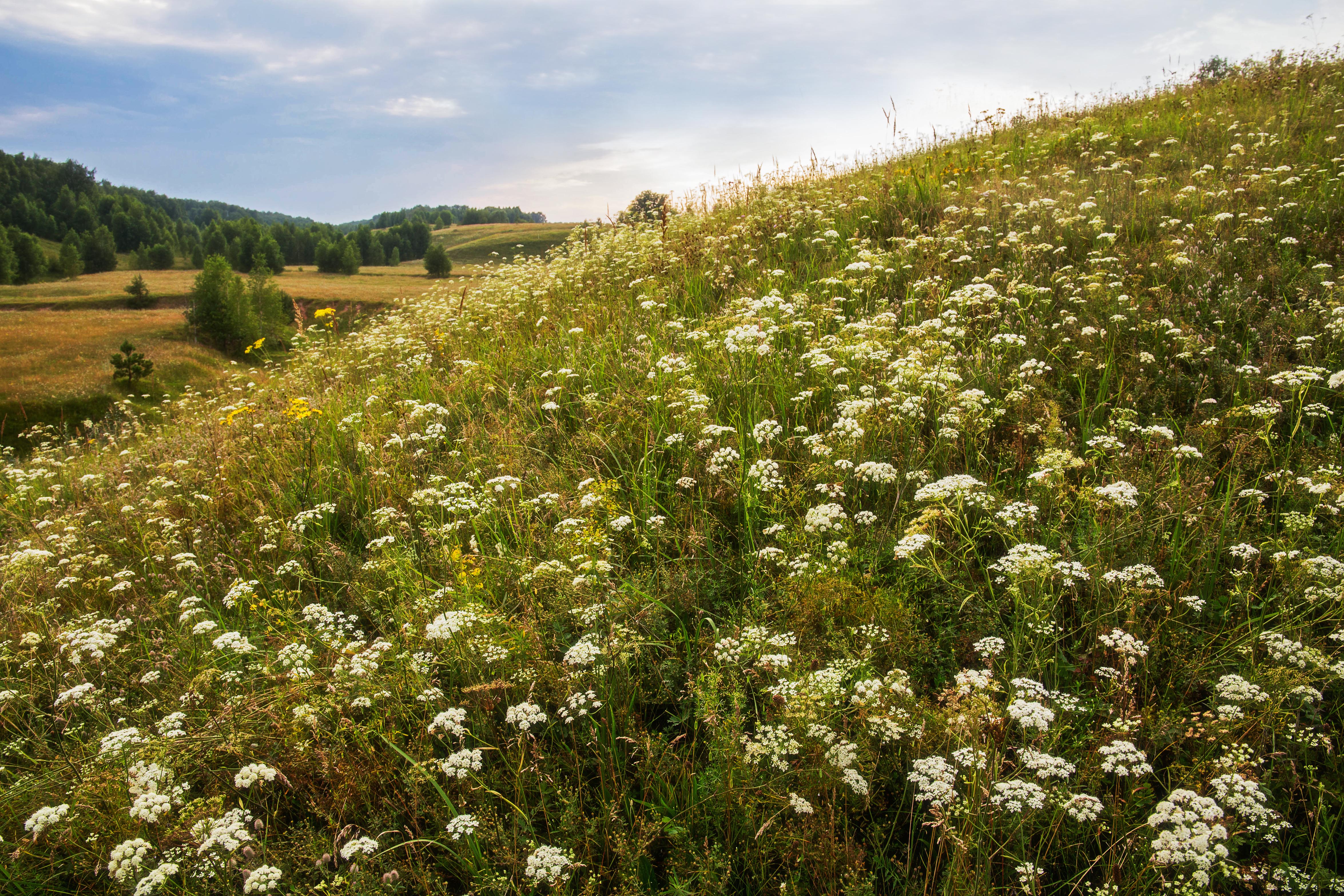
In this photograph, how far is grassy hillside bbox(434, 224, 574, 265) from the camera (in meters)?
96.3

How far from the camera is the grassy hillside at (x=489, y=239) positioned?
96.3 m

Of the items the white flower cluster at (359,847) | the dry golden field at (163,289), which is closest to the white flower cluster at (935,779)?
the white flower cluster at (359,847)

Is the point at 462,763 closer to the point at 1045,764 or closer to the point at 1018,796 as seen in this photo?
the point at 1018,796

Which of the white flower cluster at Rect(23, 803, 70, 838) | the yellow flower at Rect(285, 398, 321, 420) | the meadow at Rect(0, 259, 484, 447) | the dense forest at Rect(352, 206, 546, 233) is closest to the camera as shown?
the white flower cluster at Rect(23, 803, 70, 838)

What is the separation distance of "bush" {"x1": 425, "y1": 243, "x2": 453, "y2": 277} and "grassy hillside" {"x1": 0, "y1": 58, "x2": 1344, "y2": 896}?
114 metres

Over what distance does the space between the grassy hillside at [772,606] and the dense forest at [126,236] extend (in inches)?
3991

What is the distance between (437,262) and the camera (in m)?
110

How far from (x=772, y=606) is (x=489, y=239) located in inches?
5475

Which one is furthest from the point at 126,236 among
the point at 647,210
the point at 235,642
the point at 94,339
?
the point at 235,642

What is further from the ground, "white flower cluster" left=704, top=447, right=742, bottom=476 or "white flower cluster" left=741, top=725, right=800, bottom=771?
"white flower cluster" left=704, top=447, right=742, bottom=476

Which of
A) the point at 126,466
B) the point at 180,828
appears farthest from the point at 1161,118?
the point at 126,466

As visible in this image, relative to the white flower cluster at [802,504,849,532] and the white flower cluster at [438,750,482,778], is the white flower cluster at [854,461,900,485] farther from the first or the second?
the white flower cluster at [438,750,482,778]

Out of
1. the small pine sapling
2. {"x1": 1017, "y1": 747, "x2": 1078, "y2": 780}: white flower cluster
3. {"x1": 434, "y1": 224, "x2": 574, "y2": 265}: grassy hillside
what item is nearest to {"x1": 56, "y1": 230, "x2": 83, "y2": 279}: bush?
{"x1": 434, "y1": 224, "x2": 574, "y2": 265}: grassy hillside

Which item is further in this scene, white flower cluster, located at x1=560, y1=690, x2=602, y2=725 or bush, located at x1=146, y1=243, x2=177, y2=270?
bush, located at x1=146, y1=243, x2=177, y2=270
